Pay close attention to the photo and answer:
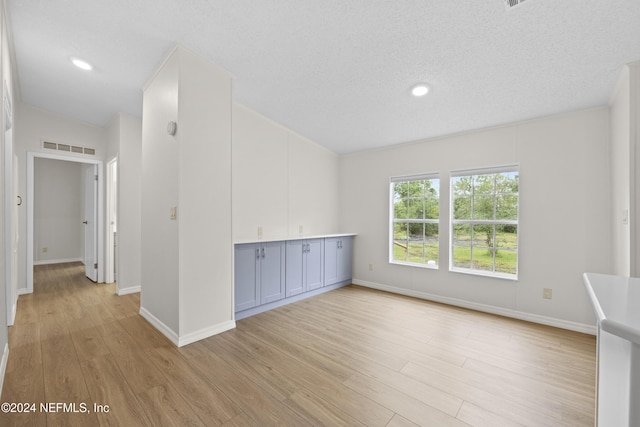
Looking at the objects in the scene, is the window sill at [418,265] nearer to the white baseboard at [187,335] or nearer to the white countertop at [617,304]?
the white baseboard at [187,335]

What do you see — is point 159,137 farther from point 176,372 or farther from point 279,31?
point 176,372

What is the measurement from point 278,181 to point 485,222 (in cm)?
287

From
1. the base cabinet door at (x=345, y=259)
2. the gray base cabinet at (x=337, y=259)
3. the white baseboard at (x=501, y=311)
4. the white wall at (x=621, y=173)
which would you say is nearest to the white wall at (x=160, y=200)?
the gray base cabinet at (x=337, y=259)

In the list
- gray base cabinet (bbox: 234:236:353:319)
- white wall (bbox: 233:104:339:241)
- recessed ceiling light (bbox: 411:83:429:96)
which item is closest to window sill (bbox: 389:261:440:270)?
gray base cabinet (bbox: 234:236:353:319)

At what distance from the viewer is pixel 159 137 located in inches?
111

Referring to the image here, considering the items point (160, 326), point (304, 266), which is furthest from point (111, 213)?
point (304, 266)

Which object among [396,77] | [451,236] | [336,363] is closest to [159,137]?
[396,77]

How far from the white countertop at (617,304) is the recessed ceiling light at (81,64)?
4098mm

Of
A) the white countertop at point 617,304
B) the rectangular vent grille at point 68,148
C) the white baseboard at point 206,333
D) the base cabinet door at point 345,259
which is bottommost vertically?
the white baseboard at point 206,333

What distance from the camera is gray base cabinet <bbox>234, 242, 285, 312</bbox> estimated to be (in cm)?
312

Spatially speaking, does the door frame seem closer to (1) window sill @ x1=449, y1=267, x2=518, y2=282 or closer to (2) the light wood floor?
(2) the light wood floor

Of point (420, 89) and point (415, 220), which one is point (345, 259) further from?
point (420, 89)

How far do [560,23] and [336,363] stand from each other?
297cm

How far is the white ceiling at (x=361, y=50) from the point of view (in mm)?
Answer: 1965
